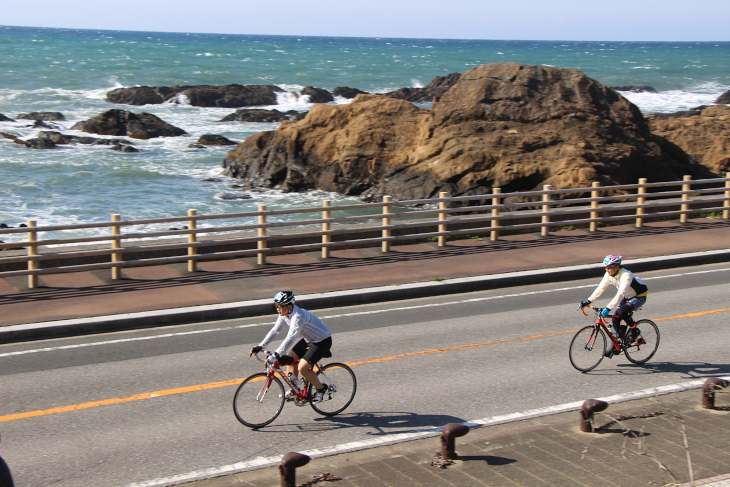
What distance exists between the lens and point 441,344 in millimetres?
10625

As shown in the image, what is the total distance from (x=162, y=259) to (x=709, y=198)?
14629mm

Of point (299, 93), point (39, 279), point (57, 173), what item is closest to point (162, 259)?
point (39, 279)

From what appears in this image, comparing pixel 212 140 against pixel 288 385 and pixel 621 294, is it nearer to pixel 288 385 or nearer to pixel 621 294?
pixel 621 294

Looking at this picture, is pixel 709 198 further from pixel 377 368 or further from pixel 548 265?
pixel 377 368

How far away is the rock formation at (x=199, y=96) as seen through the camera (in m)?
64.1

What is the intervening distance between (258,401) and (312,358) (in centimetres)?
76

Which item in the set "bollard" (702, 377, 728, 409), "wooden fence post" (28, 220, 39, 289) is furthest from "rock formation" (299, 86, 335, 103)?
"bollard" (702, 377, 728, 409)

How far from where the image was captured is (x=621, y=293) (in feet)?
31.2

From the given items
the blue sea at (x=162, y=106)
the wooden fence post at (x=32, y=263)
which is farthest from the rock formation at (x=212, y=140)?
the wooden fence post at (x=32, y=263)

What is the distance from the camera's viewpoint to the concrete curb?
11.0m

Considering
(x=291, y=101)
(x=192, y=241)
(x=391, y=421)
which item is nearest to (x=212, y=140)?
(x=192, y=241)

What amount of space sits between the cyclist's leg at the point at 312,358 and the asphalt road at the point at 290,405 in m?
0.52

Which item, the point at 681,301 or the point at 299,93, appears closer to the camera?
the point at 681,301

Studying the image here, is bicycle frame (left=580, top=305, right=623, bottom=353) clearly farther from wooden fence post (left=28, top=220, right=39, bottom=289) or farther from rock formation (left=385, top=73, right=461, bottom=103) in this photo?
rock formation (left=385, top=73, right=461, bottom=103)
